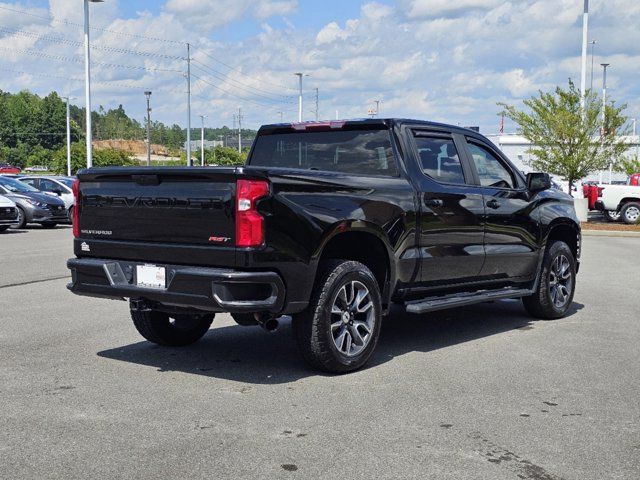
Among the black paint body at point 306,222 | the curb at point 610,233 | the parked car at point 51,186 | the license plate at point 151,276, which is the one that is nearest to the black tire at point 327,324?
the black paint body at point 306,222

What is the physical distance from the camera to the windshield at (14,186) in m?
24.9

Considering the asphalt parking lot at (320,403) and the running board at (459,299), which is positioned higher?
the running board at (459,299)

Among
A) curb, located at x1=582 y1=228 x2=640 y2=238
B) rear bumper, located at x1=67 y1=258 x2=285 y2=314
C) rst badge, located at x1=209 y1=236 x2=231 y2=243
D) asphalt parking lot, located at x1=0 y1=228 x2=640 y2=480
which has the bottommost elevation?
curb, located at x1=582 y1=228 x2=640 y2=238

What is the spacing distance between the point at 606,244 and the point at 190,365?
1560 centimetres

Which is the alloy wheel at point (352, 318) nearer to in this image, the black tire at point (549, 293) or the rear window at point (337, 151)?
the rear window at point (337, 151)

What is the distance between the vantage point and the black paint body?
5.71 metres

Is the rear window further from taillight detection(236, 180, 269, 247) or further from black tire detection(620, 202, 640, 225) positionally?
black tire detection(620, 202, 640, 225)

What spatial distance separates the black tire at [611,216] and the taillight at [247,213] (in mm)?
24762

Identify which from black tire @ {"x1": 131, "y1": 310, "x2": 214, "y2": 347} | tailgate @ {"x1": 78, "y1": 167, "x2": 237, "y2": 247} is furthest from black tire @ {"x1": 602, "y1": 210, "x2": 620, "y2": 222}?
tailgate @ {"x1": 78, "y1": 167, "x2": 237, "y2": 247}

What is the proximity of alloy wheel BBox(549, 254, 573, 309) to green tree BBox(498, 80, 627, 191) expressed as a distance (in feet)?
61.6

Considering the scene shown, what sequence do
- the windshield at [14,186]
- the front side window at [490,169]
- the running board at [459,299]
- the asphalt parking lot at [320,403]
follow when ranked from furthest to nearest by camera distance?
the windshield at [14,186] → the front side window at [490,169] → the running board at [459,299] → the asphalt parking lot at [320,403]

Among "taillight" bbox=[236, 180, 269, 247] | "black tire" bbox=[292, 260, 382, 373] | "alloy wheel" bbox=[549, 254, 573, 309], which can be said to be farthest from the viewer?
"alloy wheel" bbox=[549, 254, 573, 309]

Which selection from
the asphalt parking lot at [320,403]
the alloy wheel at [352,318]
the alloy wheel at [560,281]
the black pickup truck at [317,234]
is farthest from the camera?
the alloy wheel at [560,281]

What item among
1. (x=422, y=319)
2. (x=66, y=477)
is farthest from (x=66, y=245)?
(x=66, y=477)
